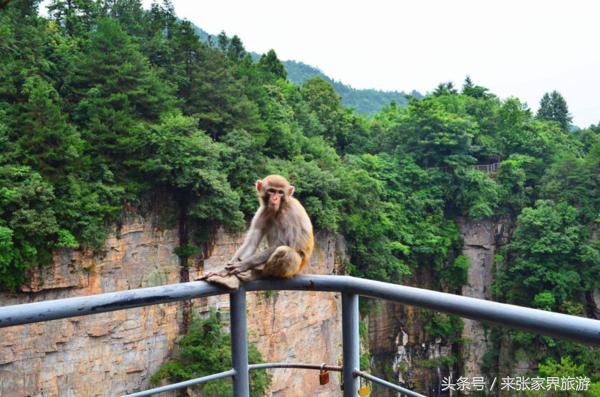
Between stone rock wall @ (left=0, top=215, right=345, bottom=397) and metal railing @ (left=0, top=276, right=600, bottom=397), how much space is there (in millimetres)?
11383

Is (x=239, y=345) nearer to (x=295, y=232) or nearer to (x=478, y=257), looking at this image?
(x=295, y=232)

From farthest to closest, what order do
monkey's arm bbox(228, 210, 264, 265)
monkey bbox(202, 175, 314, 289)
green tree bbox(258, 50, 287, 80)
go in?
green tree bbox(258, 50, 287, 80), monkey's arm bbox(228, 210, 264, 265), monkey bbox(202, 175, 314, 289)

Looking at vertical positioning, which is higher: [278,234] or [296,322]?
[278,234]

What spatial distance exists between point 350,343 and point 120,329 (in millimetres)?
13230

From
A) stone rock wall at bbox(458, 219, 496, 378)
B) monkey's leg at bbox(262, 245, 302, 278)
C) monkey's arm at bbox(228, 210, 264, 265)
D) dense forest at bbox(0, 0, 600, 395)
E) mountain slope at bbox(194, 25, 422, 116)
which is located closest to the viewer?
monkey's leg at bbox(262, 245, 302, 278)

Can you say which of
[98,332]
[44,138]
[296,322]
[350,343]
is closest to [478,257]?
[296,322]

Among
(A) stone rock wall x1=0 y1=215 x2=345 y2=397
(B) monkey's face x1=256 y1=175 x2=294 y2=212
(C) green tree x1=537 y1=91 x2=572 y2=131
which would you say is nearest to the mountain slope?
(C) green tree x1=537 y1=91 x2=572 y2=131

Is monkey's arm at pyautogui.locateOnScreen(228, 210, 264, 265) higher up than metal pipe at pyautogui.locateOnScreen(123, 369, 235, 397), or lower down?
higher up

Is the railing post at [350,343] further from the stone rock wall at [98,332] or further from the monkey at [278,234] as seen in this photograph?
the stone rock wall at [98,332]

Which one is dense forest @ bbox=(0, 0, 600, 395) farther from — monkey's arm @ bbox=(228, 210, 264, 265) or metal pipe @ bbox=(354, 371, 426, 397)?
metal pipe @ bbox=(354, 371, 426, 397)

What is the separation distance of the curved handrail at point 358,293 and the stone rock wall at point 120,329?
1148cm

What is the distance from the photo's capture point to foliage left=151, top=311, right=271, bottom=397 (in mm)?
14062

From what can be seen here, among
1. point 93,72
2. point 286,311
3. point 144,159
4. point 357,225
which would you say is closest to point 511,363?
point 357,225

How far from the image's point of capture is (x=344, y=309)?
72.1 inches
